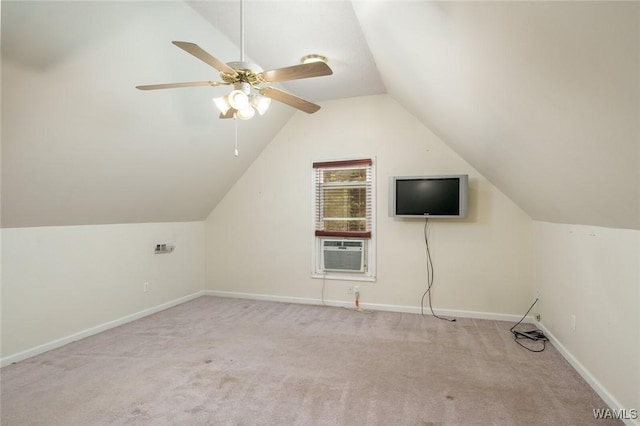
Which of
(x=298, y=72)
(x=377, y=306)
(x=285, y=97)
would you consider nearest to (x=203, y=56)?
(x=298, y=72)

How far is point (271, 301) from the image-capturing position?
4715 millimetres

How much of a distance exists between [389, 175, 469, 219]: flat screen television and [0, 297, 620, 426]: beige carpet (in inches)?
50.8

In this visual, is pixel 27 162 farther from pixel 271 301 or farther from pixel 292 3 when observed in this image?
pixel 271 301

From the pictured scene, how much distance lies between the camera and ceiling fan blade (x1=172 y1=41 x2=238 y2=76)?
161 cm


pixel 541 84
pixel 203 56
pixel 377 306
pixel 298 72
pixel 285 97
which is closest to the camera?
pixel 541 84

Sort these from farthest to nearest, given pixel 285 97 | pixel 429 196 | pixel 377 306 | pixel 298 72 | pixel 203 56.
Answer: pixel 377 306, pixel 429 196, pixel 285 97, pixel 298 72, pixel 203 56

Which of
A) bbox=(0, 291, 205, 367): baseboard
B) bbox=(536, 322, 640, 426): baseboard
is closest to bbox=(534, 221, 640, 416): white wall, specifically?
bbox=(536, 322, 640, 426): baseboard

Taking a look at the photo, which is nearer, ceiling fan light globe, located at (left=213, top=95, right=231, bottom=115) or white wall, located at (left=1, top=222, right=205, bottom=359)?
ceiling fan light globe, located at (left=213, top=95, right=231, bottom=115)

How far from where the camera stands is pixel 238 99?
193 centimetres

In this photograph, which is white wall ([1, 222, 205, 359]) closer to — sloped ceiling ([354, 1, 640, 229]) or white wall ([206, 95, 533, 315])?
white wall ([206, 95, 533, 315])

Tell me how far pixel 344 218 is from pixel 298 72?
2.79 m

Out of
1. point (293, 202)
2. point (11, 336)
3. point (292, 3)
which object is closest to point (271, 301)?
point (293, 202)

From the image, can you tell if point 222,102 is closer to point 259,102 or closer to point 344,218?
point 259,102

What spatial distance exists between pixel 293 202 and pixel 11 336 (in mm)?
3175
